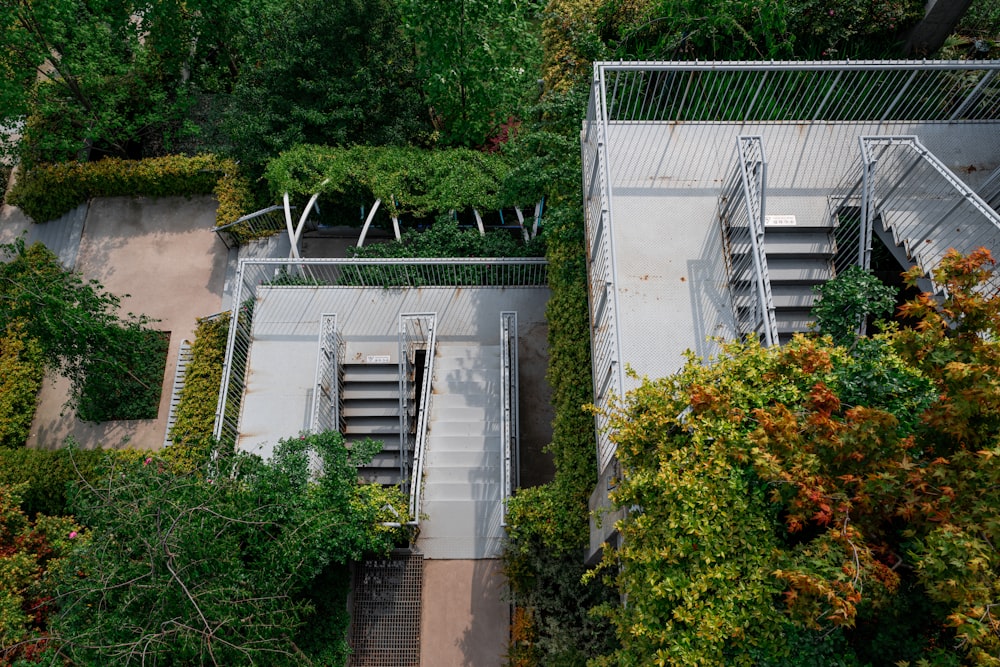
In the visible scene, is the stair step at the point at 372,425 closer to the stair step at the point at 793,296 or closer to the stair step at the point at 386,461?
the stair step at the point at 386,461

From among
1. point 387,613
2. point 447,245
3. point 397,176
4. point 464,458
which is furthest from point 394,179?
point 387,613

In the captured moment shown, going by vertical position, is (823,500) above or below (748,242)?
below

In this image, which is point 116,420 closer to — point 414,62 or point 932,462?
point 414,62

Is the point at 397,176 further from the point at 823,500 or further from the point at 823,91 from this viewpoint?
the point at 823,500

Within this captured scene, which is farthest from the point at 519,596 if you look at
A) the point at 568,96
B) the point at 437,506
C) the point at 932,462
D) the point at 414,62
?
the point at 414,62

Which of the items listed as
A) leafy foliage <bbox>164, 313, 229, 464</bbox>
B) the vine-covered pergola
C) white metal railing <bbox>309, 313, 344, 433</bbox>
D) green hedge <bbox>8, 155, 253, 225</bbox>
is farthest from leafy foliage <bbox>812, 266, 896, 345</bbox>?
green hedge <bbox>8, 155, 253, 225</bbox>

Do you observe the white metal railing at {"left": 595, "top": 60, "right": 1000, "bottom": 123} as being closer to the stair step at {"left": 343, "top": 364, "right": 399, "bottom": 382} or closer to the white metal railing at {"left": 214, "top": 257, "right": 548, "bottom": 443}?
the white metal railing at {"left": 214, "top": 257, "right": 548, "bottom": 443}
